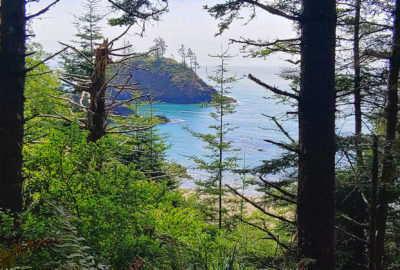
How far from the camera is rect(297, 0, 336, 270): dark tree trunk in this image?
2312 millimetres

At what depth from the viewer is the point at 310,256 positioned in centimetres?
232

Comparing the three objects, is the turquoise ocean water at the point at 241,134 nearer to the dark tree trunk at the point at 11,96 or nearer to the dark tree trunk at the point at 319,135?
the dark tree trunk at the point at 11,96

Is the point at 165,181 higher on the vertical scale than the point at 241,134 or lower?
higher

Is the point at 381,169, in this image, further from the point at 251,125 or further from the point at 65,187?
the point at 251,125

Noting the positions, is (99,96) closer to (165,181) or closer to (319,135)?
(165,181)

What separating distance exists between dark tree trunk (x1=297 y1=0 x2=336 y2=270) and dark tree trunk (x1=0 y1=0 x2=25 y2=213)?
3255 millimetres

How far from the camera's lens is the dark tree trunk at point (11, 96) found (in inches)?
143

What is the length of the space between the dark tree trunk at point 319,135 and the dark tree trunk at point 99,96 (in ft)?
15.0

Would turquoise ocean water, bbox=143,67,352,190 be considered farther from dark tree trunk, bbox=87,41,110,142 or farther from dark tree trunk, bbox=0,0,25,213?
dark tree trunk, bbox=0,0,25,213

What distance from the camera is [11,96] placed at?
367 cm

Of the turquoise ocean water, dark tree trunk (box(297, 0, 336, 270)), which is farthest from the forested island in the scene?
the turquoise ocean water

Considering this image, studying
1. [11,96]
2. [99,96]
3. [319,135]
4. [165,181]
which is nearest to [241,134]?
[99,96]

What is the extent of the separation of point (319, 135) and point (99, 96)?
185 inches

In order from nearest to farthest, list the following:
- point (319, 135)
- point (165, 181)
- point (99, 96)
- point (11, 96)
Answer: point (319, 135) < point (11, 96) < point (165, 181) < point (99, 96)
